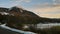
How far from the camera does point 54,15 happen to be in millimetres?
2965

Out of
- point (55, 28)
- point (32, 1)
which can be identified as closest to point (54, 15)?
point (55, 28)

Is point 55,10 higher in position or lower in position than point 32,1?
lower

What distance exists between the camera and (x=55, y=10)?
9.73 feet

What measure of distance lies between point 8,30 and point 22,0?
25.8 inches

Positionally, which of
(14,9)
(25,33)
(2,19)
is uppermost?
(14,9)

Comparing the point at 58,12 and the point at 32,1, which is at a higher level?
the point at 32,1

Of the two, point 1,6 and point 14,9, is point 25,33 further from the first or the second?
point 1,6

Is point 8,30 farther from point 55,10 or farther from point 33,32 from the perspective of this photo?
point 55,10

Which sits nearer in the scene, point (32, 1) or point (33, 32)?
point (33, 32)

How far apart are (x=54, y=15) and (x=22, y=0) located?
70 cm

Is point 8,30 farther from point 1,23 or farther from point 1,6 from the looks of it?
point 1,6

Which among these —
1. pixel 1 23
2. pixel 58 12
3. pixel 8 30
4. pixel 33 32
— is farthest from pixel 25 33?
pixel 58 12

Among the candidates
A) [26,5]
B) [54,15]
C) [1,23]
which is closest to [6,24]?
[1,23]

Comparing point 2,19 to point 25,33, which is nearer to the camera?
point 25,33
